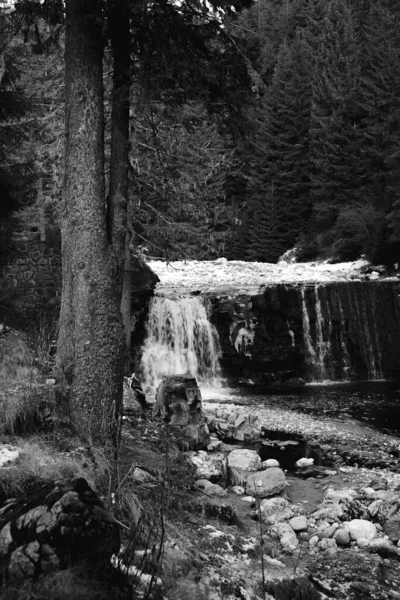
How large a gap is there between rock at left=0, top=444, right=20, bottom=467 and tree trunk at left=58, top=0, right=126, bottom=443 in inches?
39.2

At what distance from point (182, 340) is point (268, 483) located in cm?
965

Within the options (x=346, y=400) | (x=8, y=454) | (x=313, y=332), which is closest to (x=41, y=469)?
(x=8, y=454)

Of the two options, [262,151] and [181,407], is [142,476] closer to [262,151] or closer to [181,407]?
[181,407]

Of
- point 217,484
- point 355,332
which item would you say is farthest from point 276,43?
point 217,484

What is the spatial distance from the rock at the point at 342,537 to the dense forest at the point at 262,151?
4.64 metres

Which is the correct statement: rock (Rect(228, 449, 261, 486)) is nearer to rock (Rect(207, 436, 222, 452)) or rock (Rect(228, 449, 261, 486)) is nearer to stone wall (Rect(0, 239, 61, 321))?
rock (Rect(207, 436, 222, 452))

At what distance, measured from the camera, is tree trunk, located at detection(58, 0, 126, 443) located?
5719mm

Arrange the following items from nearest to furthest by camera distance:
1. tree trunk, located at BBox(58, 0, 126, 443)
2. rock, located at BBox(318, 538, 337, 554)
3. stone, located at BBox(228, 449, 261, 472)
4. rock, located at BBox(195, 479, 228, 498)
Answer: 1. rock, located at BBox(318, 538, 337, 554)
2. tree trunk, located at BBox(58, 0, 126, 443)
3. rock, located at BBox(195, 479, 228, 498)
4. stone, located at BBox(228, 449, 261, 472)

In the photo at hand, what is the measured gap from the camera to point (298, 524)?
5465 millimetres

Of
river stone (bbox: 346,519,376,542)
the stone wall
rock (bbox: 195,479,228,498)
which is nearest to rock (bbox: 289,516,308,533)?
river stone (bbox: 346,519,376,542)

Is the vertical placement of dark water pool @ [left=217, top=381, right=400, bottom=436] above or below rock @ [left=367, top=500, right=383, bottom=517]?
above

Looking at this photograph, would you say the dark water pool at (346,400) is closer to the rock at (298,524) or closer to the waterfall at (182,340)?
the waterfall at (182,340)

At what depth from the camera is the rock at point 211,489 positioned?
6215mm

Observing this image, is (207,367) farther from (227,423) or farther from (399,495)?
(399,495)
